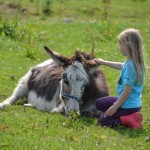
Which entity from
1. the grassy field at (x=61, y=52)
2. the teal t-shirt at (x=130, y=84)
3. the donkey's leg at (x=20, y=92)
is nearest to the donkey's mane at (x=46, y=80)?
the donkey's leg at (x=20, y=92)

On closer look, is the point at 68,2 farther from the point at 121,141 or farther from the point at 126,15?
the point at 121,141

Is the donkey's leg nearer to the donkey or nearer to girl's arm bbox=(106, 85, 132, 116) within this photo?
the donkey

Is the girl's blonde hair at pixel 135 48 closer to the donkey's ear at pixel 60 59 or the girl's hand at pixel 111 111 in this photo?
the girl's hand at pixel 111 111

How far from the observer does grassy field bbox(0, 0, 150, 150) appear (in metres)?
7.06

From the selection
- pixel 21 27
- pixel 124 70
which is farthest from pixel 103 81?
pixel 21 27

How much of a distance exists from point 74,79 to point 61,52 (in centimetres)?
818

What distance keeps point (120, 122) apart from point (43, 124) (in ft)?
4.22

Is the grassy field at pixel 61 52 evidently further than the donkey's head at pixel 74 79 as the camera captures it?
No

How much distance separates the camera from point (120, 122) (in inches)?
326

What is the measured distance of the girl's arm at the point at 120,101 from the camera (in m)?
8.02

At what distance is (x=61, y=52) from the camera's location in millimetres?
16500

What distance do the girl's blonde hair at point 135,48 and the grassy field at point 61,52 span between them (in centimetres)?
96

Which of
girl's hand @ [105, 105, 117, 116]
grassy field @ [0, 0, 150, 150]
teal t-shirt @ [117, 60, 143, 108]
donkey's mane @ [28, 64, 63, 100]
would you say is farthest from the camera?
donkey's mane @ [28, 64, 63, 100]

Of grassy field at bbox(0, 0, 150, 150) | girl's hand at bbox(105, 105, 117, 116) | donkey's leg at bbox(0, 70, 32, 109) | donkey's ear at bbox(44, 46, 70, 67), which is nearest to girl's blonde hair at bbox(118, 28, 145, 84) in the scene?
girl's hand at bbox(105, 105, 117, 116)
